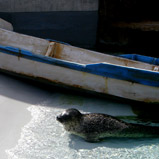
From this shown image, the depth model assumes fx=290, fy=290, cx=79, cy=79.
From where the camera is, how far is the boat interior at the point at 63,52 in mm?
6178

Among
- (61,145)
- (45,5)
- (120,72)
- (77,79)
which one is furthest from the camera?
(45,5)

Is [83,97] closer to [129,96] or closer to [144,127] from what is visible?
[129,96]

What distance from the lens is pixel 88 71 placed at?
17.5ft

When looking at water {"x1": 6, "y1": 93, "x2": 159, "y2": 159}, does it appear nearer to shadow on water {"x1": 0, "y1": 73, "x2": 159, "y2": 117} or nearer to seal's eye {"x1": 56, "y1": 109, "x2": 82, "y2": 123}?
seal's eye {"x1": 56, "y1": 109, "x2": 82, "y2": 123}

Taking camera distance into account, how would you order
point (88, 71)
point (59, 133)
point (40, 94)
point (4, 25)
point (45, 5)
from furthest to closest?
point (45, 5), point (4, 25), point (40, 94), point (88, 71), point (59, 133)

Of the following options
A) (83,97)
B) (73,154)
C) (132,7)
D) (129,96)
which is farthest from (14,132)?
(132,7)

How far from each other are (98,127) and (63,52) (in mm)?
2722

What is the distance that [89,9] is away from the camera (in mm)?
8133

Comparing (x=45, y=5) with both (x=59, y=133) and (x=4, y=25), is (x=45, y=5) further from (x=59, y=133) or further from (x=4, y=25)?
(x=59, y=133)

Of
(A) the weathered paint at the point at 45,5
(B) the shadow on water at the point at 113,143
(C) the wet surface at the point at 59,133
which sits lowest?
(B) the shadow on water at the point at 113,143

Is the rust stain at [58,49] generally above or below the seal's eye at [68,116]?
above

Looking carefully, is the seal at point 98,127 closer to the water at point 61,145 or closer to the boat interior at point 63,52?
the water at point 61,145

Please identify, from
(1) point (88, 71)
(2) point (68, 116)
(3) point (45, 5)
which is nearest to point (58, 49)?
(1) point (88, 71)

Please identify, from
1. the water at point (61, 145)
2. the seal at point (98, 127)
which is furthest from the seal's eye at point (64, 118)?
the water at point (61, 145)
